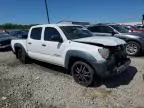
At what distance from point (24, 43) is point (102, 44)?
393 centimetres

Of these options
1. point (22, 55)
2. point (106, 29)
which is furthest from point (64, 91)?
point (106, 29)

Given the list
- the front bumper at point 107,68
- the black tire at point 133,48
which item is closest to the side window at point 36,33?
the front bumper at point 107,68

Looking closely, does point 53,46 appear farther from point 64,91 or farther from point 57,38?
point 64,91

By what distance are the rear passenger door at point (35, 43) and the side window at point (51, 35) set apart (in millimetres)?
354

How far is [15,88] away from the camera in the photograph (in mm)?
5965

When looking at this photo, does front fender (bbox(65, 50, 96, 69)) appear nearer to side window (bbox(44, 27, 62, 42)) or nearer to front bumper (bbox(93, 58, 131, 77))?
front bumper (bbox(93, 58, 131, 77))

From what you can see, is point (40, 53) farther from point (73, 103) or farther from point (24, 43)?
point (73, 103)

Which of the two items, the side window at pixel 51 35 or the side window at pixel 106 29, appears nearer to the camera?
the side window at pixel 51 35

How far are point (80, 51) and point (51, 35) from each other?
159 cm

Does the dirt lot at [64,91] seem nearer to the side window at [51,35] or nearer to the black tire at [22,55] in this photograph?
the black tire at [22,55]

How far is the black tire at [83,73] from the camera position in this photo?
5504 millimetres

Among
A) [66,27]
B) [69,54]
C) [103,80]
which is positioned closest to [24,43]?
[66,27]

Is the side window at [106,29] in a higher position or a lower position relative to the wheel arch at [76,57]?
higher

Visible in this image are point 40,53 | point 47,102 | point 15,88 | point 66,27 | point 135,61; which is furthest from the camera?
point 135,61
